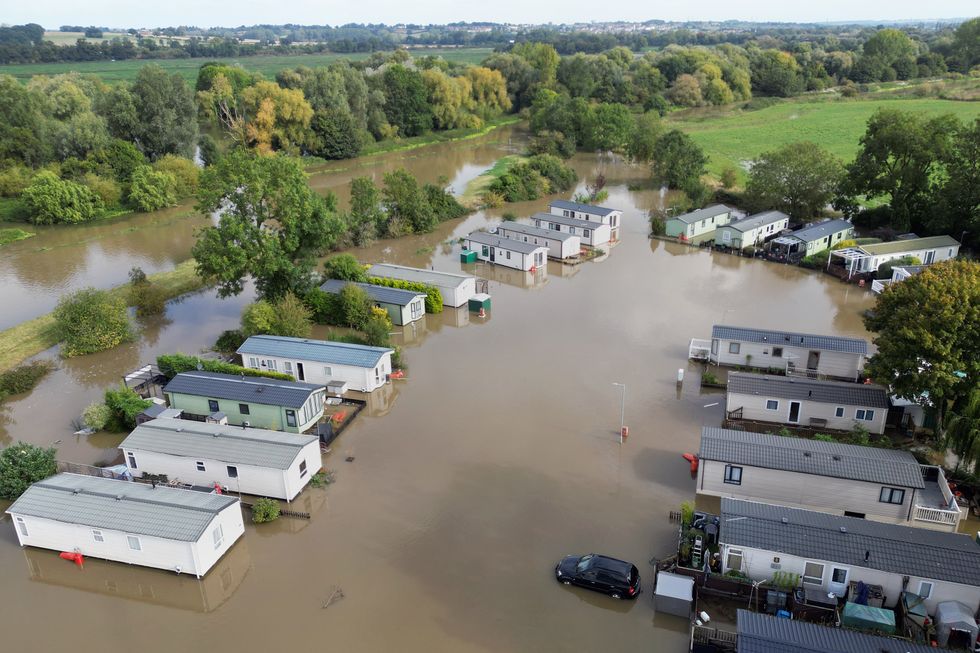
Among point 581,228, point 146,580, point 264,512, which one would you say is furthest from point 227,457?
point 581,228

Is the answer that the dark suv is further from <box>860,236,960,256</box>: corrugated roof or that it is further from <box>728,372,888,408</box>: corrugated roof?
<box>860,236,960,256</box>: corrugated roof

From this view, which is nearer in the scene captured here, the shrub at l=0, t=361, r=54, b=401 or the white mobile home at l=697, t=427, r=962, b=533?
the white mobile home at l=697, t=427, r=962, b=533

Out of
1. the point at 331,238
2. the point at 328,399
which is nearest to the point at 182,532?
the point at 328,399

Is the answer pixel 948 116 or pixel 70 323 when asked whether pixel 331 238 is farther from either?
pixel 948 116

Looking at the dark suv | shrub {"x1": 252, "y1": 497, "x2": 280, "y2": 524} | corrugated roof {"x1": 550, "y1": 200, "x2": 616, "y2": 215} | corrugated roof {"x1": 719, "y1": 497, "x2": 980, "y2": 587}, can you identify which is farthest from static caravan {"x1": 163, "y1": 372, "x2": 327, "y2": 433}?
corrugated roof {"x1": 550, "y1": 200, "x2": 616, "y2": 215}

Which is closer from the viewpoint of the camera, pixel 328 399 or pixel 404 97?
pixel 328 399

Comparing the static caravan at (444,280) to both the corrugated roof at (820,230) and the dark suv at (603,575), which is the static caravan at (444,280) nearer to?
the dark suv at (603,575)
